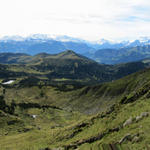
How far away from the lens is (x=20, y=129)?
6225 inches

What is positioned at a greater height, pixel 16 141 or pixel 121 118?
pixel 121 118

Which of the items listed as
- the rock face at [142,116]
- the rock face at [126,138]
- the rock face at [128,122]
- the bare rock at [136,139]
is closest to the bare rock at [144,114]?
the rock face at [142,116]

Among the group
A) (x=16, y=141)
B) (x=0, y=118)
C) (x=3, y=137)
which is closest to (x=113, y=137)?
(x=16, y=141)

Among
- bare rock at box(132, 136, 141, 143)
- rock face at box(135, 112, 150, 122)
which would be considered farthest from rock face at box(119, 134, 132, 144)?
rock face at box(135, 112, 150, 122)

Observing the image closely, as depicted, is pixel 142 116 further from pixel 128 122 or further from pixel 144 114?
pixel 128 122

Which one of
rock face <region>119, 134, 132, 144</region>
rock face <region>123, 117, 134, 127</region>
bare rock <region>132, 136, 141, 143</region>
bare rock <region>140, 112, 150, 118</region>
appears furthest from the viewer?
rock face <region>123, 117, 134, 127</region>

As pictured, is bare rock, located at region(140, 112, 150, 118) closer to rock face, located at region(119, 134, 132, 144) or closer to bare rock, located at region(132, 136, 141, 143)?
rock face, located at region(119, 134, 132, 144)

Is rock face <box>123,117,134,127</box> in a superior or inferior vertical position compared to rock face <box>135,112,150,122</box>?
inferior

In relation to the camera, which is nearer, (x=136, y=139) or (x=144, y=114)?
(x=136, y=139)

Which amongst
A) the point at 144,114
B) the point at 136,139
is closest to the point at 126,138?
the point at 136,139

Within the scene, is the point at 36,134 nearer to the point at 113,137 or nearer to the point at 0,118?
the point at 0,118

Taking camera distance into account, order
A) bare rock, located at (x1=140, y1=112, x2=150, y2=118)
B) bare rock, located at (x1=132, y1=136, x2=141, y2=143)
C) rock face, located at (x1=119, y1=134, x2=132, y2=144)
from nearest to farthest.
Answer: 1. bare rock, located at (x1=132, y1=136, x2=141, y2=143)
2. rock face, located at (x1=119, y1=134, x2=132, y2=144)
3. bare rock, located at (x1=140, y1=112, x2=150, y2=118)

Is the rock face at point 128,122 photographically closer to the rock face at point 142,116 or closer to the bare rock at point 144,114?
the rock face at point 142,116

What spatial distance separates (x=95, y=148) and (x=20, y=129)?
347 ft
